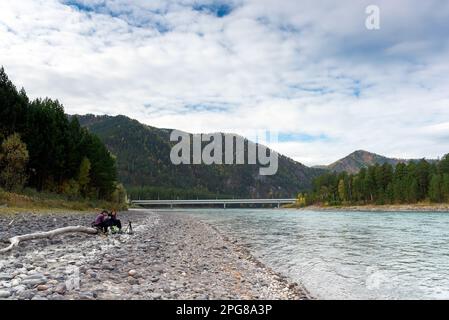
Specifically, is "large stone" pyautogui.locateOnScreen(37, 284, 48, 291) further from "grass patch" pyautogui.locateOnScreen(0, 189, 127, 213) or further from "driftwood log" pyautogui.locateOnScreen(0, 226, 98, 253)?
"grass patch" pyautogui.locateOnScreen(0, 189, 127, 213)

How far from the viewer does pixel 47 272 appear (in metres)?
12.4

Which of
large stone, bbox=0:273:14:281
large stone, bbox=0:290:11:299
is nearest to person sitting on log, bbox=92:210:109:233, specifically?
large stone, bbox=0:273:14:281

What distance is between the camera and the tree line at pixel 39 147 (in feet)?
164

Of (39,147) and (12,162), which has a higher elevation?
(39,147)

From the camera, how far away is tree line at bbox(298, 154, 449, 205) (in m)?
127

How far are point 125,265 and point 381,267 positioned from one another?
14.3 meters

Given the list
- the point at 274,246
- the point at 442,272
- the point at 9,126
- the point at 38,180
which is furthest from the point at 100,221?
the point at 38,180

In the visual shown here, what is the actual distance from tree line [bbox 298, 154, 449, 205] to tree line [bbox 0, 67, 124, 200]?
371 ft

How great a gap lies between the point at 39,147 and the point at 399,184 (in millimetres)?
127889

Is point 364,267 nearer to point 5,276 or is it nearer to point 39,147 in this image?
point 5,276

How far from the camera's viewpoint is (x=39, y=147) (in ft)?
188

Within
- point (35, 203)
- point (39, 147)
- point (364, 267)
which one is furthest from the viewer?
point (39, 147)

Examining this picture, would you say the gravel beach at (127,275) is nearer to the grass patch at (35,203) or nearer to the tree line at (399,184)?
the grass patch at (35,203)

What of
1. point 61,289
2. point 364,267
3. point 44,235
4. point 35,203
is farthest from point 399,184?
point 61,289
